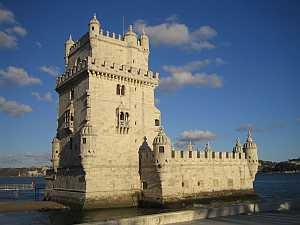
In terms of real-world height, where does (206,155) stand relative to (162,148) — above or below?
below

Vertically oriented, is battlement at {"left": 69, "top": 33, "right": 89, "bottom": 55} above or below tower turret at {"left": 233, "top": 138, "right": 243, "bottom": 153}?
above

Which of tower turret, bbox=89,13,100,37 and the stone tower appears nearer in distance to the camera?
the stone tower

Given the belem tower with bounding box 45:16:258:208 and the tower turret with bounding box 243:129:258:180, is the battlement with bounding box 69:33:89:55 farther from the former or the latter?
the tower turret with bounding box 243:129:258:180

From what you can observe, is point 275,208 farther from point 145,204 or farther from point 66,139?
A: point 66,139

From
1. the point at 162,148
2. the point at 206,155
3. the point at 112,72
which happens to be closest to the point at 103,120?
the point at 112,72

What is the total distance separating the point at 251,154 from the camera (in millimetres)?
47375

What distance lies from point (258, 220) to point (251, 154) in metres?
33.5

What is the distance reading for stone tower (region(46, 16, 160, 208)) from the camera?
36406mm

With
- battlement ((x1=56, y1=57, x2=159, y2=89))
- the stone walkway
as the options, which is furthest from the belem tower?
the stone walkway

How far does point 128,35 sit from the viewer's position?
42625mm

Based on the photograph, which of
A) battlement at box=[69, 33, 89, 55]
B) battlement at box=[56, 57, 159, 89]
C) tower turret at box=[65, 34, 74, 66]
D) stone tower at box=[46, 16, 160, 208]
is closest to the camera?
stone tower at box=[46, 16, 160, 208]

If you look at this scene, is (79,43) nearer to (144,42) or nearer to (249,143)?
(144,42)

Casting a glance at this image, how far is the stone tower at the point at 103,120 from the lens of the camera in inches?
1433

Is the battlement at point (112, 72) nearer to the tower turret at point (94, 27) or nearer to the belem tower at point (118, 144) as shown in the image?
the belem tower at point (118, 144)
